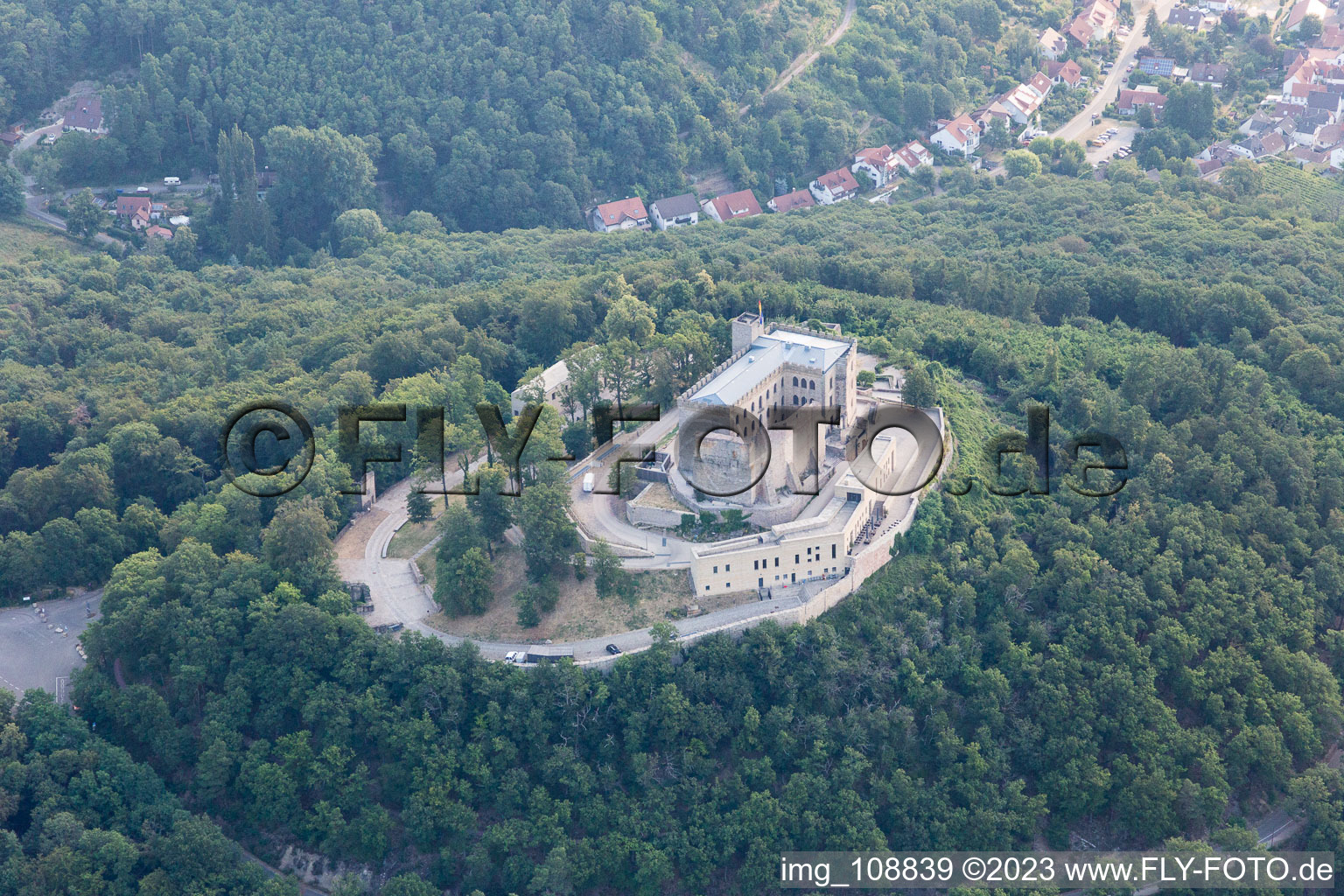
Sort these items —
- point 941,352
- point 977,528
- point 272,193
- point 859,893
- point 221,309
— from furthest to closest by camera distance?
1. point 272,193
2. point 221,309
3. point 941,352
4. point 977,528
5. point 859,893

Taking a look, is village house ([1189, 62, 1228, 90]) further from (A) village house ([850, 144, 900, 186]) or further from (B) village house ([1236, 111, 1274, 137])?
(A) village house ([850, 144, 900, 186])

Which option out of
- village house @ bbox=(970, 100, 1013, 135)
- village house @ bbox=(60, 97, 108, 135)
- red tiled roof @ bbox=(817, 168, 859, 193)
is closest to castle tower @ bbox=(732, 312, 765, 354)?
red tiled roof @ bbox=(817, 168, 859, 193)

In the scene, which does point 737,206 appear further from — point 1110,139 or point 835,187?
point 1110,139

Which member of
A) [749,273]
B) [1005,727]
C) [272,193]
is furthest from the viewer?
[272,193]

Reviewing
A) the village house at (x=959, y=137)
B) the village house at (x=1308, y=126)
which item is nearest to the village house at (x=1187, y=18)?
the village house at (x=1308, y=126)

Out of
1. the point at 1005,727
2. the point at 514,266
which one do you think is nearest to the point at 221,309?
the point at 514,266

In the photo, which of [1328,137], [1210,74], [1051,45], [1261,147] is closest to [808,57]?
[1051,45]

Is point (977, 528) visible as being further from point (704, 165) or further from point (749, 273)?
point (704, 165)

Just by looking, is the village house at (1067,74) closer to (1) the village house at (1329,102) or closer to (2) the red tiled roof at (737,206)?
(1) the village house at (1329,102)
